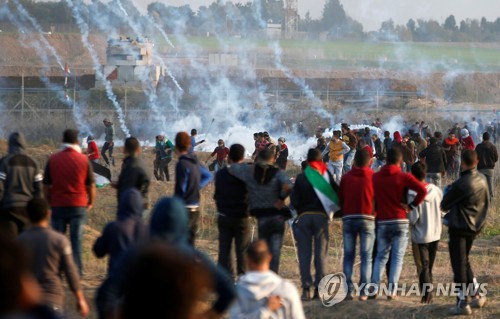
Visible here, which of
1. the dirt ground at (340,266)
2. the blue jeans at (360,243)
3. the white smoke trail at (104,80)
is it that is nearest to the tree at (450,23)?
the white smoke trail at (104,80)

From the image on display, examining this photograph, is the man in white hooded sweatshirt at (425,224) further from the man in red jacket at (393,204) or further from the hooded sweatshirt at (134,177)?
the hooded sweatshirt at (134,177)

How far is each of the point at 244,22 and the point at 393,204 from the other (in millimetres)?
99795

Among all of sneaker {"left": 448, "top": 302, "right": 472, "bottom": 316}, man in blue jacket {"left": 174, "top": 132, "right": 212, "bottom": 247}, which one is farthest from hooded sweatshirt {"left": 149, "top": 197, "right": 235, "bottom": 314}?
sneaker {"left": 448, "top": 302, "right": 472, "bottom": 316}

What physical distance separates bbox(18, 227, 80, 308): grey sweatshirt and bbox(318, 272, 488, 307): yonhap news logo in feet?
12.0

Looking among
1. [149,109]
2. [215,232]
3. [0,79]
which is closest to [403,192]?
[215,232]

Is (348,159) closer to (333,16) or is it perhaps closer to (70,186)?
(70,186)

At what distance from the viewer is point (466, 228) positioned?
965 centimetres

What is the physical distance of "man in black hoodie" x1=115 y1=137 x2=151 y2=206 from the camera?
9.68 meters

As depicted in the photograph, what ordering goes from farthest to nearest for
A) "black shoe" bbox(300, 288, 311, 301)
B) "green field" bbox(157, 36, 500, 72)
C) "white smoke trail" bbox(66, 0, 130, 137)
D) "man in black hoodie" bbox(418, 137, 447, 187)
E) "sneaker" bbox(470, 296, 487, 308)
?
"green field" bbox(157, 36, 500, 72)
"white smoke trail" bbox(66, 0, 130, 137)
"man in black hoodie" bbox(418, 137, 447, 187)
"black shoe" bbox(300, 288, 311, 301)
"sneaker" bbox(470, 296, 487, 308)

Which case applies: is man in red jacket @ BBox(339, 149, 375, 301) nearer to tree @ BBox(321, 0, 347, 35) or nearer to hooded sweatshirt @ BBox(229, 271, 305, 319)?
hooded sweatshirt @ BBox(229, 271, 305, 319)

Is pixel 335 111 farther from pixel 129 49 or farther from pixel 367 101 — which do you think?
pixel 129 49

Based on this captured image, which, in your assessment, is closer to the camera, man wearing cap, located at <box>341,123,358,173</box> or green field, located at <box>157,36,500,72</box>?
man wearing cap, located at <box>341,123,358,173</box>

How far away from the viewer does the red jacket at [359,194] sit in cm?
1012

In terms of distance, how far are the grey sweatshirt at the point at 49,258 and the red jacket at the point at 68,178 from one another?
104 inches
